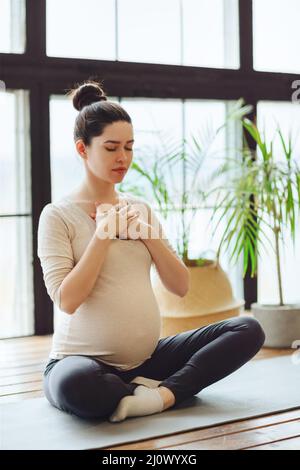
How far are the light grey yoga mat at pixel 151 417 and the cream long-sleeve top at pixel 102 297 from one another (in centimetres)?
22

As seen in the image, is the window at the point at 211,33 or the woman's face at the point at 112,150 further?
the window at the point at 211,33

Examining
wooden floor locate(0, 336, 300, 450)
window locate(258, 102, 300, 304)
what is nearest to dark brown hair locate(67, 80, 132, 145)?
wooden floor locate(0, 336, 300, 450)

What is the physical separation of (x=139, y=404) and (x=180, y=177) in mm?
1997

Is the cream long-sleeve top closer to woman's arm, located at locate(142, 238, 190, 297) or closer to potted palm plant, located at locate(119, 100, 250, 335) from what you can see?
woman's arm, located at locate(142, 238, 190, 297)

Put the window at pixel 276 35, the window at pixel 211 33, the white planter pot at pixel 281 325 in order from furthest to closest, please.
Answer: the window at pixel 276 35
the window at pixel 211 33
the white planter pot at pixel 281 325

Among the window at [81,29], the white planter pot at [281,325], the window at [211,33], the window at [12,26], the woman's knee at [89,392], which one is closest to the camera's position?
the woman's knee at [89,392]

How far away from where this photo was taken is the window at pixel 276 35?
15.0 feet

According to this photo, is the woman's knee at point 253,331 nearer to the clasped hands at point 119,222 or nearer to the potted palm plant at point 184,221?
the clasped hands at point 119,222

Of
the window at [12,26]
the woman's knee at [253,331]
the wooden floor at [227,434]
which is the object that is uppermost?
the window at [12,26]

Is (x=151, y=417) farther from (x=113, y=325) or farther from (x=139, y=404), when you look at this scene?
(x=113, y=325)

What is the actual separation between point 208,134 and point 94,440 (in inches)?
85.4

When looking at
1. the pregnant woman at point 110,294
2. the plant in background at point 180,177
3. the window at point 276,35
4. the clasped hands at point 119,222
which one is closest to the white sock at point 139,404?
the pregnant woman at point 110,294

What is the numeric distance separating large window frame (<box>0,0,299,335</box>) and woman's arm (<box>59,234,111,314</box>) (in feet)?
4.85
